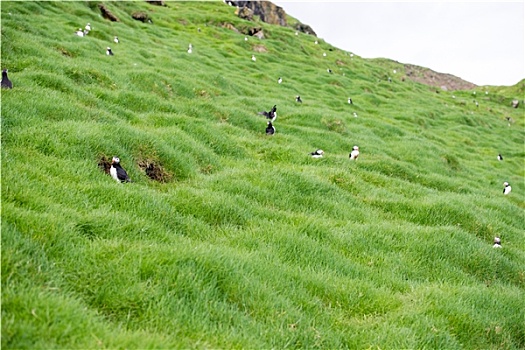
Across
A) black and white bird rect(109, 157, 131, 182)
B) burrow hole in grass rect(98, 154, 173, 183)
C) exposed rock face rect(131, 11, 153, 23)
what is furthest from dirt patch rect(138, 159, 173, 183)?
exposed rock face rect(131, 11, 153, 23)

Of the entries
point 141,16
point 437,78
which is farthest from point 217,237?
point 437,78

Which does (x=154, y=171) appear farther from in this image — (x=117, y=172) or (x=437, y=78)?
(x=437, y=78)

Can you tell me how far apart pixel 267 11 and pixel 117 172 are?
345 feet

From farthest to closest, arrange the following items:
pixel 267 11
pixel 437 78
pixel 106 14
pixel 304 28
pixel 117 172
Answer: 1. pixel 437 78
2. pixel 304 28
3. pixel 267 11
4. pixel 106 14
5. pixel 117 172

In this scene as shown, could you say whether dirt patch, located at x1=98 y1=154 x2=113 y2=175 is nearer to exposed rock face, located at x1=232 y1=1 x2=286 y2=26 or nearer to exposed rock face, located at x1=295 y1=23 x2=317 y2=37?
exposed rock face, located at x1=232 y1=1 x2=286 y2=26

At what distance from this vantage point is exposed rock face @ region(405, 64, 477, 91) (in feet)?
505

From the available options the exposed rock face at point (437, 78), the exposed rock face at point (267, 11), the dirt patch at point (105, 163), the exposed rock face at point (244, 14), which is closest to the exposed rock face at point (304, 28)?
the exposed rock face at point (267, 11)

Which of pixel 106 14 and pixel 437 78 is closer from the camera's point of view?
pixel 106 14

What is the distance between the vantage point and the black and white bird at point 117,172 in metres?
8.92

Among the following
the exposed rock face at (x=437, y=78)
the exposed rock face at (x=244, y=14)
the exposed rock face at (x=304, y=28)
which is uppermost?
the exposed rock face at (x=304, y=28)

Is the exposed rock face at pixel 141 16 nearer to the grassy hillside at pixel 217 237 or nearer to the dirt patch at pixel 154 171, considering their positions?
the grassy hillside at pixel 217 237

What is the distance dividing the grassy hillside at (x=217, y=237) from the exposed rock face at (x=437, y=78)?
475 feet

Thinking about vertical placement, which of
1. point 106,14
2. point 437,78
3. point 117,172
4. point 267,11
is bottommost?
point 117,172

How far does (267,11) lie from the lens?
10694cm
